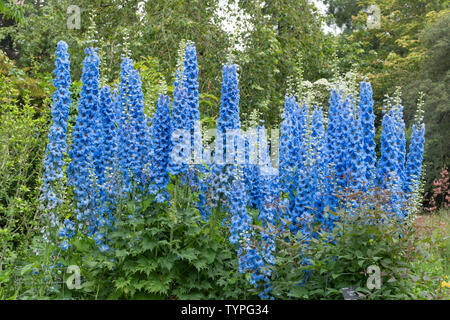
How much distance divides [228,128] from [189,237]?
95cm

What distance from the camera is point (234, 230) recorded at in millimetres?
3336

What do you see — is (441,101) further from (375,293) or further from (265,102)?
(375,293)

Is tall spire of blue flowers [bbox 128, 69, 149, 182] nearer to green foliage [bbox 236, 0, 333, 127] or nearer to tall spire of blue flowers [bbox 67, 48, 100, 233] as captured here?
tall spire of blue flowers [bbox 67, 48, 100, 233]

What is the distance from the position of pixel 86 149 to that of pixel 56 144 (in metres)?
0.23

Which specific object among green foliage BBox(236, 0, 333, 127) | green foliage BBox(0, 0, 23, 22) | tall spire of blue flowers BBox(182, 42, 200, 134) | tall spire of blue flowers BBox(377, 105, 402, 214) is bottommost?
tall spire of blue flowers BBox(377, 105, 402, 214)

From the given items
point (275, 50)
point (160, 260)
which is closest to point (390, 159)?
point (160, 260)

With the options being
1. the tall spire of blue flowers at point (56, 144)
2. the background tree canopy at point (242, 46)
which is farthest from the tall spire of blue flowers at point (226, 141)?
the background tree canopy at point (242, 46)

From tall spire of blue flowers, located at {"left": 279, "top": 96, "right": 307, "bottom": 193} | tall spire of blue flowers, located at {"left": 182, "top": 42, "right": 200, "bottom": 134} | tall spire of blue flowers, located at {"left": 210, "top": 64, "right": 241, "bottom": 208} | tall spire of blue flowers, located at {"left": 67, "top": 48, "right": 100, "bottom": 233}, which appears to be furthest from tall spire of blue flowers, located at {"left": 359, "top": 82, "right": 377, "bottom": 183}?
tall spire of blue flowers, located at {"left": 67, "top": 48, "right": 100, "bottom": 233}

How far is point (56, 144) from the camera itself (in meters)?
3.49

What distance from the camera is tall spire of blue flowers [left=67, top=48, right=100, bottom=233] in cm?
355

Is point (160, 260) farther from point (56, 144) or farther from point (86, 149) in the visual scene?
point (56, 144)

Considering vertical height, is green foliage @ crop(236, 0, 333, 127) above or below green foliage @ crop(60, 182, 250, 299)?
above

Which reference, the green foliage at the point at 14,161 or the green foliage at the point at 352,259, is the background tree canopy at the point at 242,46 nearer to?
the green foliage at the point at 14,161

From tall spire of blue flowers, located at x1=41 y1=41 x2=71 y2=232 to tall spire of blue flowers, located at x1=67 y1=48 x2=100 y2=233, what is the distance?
0.33 ft
